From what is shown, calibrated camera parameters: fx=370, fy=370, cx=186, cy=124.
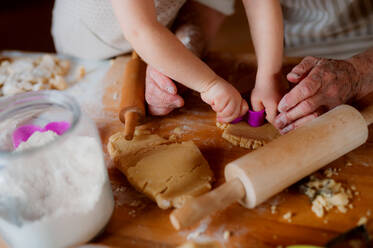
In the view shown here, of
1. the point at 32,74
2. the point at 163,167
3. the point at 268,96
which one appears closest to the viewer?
the point at 163,167

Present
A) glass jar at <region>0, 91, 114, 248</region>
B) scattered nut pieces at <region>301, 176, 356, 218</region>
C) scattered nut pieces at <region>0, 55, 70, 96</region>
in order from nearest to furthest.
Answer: glass jar at <region>0, 91, 114, 248</region>
scattered nut pieces at <region>301, 176, 356, 218</region>
scattered nut pieces at <region>0, 55, 70, 96</region>

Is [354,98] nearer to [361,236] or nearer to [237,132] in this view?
[237,132]

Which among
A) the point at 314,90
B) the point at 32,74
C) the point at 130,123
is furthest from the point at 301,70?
the point at 32,74

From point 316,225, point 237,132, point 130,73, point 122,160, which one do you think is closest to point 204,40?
point 130,73

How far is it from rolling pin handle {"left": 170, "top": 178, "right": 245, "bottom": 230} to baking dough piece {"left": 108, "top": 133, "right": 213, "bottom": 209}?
0.25 ft

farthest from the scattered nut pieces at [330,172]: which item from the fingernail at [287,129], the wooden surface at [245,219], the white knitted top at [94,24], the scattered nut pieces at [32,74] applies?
the scattered nut pieces at [32,74]

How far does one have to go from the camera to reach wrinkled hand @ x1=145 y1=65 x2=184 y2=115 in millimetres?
826

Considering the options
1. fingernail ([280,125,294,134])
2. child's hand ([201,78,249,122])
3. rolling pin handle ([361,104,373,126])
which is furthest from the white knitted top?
rolling pin handle ([361,104,373,126])

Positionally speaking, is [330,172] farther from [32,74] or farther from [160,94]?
[32,74]

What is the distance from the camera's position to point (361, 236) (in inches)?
21.5

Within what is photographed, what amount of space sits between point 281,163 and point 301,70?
30 cm

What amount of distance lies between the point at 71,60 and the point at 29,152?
734 mm

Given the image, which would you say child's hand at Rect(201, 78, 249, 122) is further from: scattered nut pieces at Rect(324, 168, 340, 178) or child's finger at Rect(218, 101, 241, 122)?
scattered nut pieces at Rect(324, 168, 340, 178)

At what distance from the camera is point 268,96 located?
0.80 metres
